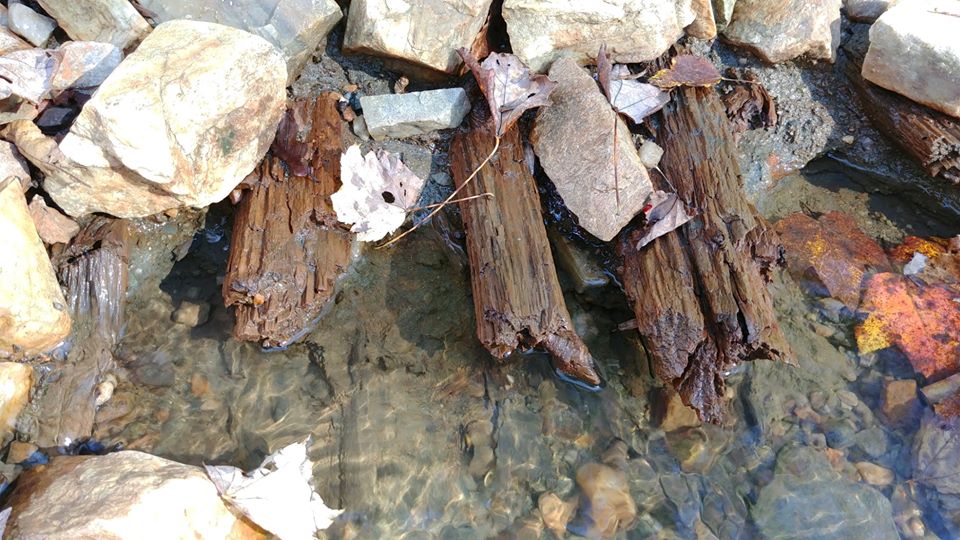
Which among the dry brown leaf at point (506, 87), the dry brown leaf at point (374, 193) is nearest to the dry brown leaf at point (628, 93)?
the dry brown leaf at point (506, 87)

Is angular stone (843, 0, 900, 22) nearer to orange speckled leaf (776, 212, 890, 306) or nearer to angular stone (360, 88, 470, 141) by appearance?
orange speckled leaf (776, 212, 890, 306)

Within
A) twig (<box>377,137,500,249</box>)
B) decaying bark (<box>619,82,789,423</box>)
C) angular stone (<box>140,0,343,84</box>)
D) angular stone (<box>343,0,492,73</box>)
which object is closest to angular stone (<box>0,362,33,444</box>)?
twig (<box>377,137,500,249</box>)

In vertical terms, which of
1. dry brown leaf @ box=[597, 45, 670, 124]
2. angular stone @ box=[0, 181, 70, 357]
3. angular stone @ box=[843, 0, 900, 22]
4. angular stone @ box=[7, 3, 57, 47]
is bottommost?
angular stone @ box=[843, 0, 900, 22]

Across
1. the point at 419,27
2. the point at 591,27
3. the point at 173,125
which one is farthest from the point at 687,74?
the point at 173,125

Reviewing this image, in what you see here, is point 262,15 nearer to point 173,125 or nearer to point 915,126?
point 173,125

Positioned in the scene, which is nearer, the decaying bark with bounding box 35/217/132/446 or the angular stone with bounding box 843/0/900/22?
the decaying bark with bounding box 35/217/132/446

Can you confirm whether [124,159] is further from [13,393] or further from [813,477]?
[813,477]
